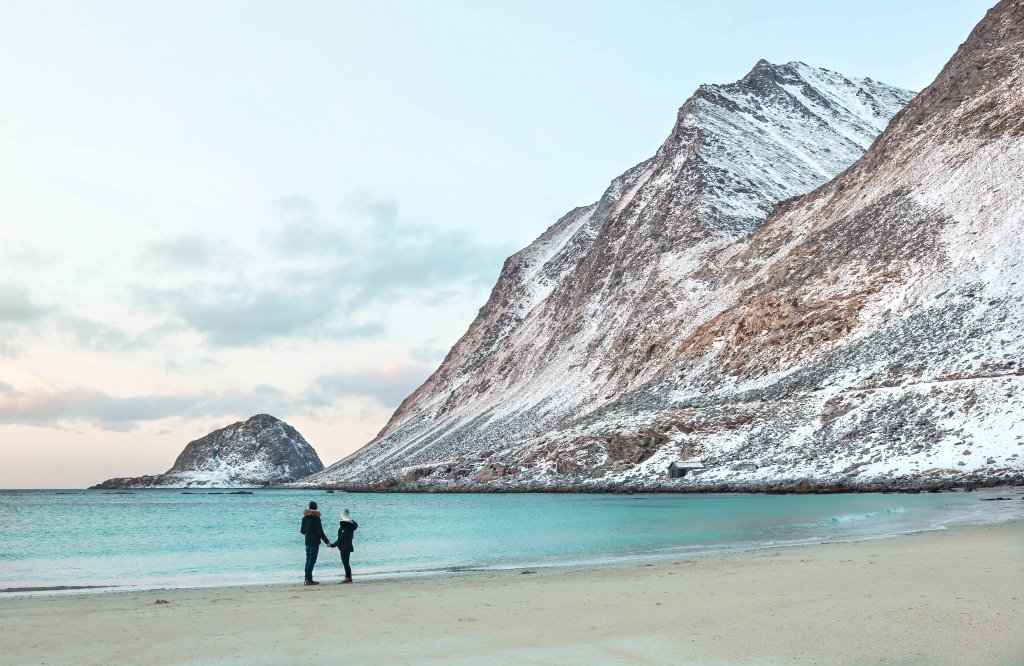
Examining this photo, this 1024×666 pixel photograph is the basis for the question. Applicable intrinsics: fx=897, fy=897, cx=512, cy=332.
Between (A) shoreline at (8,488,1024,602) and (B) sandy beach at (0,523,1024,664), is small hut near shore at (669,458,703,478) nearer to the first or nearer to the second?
(A) shoreline at (8,488,1024,602)

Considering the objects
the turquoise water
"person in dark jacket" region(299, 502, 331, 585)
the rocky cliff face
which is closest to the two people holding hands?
"person in dark jacket" region(299, 502, 331, 585)

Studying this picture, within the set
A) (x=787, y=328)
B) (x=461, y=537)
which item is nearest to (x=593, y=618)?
(x=461, y=537)

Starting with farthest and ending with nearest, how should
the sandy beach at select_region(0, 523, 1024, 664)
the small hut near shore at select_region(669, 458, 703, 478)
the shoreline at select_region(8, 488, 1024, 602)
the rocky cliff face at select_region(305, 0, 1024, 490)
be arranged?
1. the small hut near shore at select_region(669, 458, 703, 478)
2. the rocky cliff face at select_region(305, 0, 1024, 490)
3. the shoreline at select_region(8, 488, 1024, 602)
4. the sandy beach at select_region(0, 523, 1024, 664)

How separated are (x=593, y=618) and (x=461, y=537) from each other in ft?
92.2

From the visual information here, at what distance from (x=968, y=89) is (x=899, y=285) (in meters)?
34.9

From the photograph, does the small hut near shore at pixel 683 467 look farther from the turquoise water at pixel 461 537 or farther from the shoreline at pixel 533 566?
the shoreline at pixel 533 566

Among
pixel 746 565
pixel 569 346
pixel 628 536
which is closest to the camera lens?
pixel 746 565

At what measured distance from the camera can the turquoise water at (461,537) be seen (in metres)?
29.0

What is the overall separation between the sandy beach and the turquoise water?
752 centimetres

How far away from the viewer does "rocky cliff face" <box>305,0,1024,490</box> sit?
237ft

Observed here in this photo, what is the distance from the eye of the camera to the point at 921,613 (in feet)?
41.8

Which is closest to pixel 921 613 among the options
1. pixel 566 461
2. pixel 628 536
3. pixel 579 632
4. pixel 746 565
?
pixel 579 632

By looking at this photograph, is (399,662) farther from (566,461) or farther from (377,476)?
(377,476)

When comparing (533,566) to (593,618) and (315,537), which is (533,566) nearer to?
(315,537)
